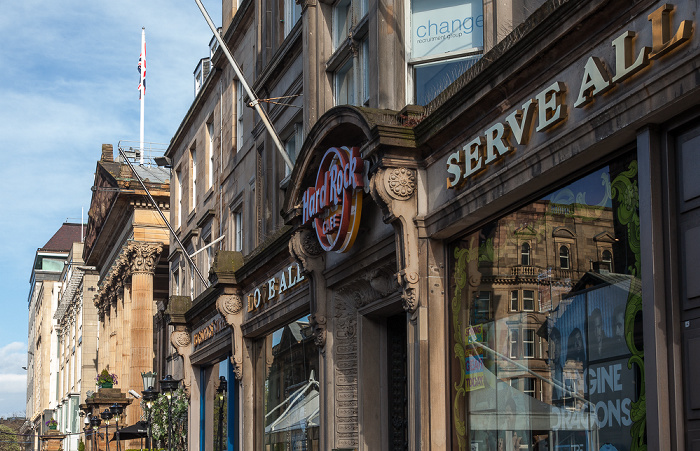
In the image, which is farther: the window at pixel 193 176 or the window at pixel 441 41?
the window at pixel 193 176

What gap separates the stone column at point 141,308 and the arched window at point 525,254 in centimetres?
4680

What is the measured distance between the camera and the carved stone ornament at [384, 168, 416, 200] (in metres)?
13.6

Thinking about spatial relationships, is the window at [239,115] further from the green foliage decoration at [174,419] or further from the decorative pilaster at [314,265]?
the decorative pilaster at [314,265]

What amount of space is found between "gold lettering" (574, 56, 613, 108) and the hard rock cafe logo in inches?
214

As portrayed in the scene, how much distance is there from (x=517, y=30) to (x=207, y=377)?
67.8 ft

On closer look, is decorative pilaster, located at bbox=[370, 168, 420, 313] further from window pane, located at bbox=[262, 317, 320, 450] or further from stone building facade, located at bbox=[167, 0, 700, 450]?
window pane, located at bbox=[262, 317, 320, 450]

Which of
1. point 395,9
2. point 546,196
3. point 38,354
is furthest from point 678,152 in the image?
point 38,354

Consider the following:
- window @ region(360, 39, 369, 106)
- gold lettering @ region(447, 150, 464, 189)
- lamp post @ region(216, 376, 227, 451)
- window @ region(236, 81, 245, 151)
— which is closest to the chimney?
window @ region(236, 81, 245, 151)

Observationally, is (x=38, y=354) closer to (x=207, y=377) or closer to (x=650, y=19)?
(x=207, y=377)

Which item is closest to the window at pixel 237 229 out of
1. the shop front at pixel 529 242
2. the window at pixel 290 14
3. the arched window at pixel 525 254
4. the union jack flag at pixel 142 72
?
the window at pixel 290 14

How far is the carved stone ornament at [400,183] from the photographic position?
13.6 m

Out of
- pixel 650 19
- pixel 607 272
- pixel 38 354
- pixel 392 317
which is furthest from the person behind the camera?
pixel 38 354

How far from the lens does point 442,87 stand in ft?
49.5

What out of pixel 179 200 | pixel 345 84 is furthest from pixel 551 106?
pixel 179 200
